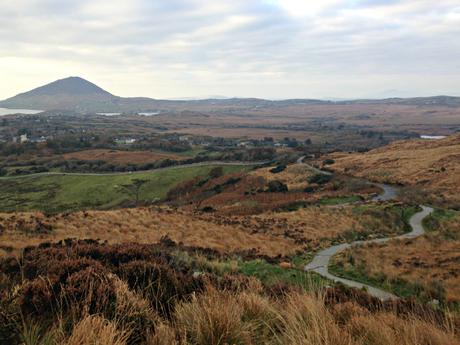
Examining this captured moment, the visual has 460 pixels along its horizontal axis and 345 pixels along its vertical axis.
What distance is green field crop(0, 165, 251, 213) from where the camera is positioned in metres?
66.5

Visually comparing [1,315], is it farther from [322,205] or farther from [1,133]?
[1,133]

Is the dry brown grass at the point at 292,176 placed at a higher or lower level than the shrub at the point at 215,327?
lower

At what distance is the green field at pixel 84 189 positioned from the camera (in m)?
66.5

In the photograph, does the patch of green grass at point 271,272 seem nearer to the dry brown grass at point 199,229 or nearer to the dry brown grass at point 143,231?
the dry brown grass at point 199,229

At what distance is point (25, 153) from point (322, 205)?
108200mm

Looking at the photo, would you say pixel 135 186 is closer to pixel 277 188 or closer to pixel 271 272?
pixel 277 188

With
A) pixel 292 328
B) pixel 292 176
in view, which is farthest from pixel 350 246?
pixel 292 176

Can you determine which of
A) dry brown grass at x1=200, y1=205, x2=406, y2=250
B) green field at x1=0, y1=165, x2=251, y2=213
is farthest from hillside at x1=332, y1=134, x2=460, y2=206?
green field at x1=0, y1=165, x2=251, y2=213

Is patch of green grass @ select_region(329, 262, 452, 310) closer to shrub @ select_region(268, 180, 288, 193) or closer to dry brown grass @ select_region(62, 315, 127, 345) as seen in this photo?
dry brown grass @ select_region(62, 315, 127, 345)

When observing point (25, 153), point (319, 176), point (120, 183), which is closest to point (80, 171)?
point (120, 183)

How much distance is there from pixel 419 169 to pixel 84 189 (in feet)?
178

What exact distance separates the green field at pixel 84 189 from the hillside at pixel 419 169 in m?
26.0

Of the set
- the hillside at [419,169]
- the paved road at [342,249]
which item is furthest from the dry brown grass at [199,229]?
the hillside at [419,169]

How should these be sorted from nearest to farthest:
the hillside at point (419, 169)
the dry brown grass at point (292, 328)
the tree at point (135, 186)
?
the dry brown grass at point (292, 328), the hillside at point (419, 169), the tree at point (135, 186)
